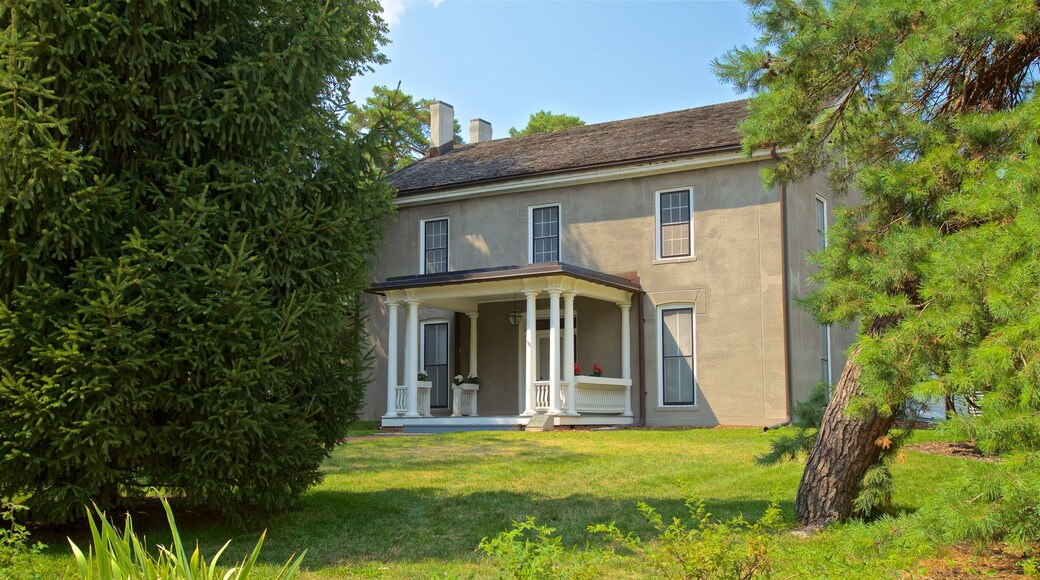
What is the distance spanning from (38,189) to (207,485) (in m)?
2.59

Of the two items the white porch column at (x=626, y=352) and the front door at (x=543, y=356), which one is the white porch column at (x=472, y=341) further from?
the white porch column at (x=626, y=352)

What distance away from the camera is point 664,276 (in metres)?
20.2

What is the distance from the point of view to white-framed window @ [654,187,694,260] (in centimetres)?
1998

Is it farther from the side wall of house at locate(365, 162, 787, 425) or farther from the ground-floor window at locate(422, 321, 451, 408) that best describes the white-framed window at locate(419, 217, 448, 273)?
the ground-floor window at locate(422, 321, 451, 408)

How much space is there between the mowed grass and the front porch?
138 inches

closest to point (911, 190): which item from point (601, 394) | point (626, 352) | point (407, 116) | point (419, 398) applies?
point (601, 394)

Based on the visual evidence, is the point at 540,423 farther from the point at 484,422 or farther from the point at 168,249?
the point at 168,249

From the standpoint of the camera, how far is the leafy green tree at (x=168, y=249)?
7.05 meters

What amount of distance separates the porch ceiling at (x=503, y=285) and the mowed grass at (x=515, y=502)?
3.99 meters

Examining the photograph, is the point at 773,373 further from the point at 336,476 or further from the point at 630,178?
the point at 336,476

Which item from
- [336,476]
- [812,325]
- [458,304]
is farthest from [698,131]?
[336,476]

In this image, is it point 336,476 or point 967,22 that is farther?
point 336,476

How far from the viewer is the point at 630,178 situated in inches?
811

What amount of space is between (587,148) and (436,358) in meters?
6.32
